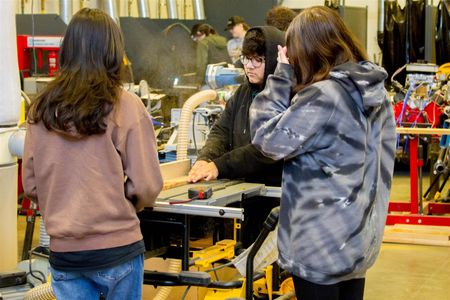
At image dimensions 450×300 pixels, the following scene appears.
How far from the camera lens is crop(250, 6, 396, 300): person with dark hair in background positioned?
212cm

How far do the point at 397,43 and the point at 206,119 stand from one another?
17.1 ft

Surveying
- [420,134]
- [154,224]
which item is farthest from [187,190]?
[420,134]

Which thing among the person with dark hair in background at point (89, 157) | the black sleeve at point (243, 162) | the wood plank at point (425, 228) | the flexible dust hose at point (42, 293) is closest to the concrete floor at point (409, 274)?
the wood plank at point (425, 228)

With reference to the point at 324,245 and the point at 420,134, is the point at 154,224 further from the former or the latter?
the point at 420,134

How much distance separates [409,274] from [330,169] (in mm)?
2860

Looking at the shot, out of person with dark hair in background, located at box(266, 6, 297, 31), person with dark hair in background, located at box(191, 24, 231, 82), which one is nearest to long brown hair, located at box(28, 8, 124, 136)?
person with dark hair in background, located at box(266, 6, 297, 31)

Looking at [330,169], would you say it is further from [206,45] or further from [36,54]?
[206,45]

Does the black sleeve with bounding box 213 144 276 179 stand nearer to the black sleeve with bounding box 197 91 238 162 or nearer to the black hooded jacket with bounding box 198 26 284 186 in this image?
the black hooded jacket with bounding box 198 26 284 186

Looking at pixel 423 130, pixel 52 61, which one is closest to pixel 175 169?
pixel 423 130

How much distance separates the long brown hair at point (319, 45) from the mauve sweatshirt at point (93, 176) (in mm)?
455

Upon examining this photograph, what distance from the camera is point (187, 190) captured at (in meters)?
2.84

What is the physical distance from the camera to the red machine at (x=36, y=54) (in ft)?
20.6

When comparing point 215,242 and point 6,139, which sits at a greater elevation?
point 6,139

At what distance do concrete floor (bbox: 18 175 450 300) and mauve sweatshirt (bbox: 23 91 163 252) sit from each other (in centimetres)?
151
